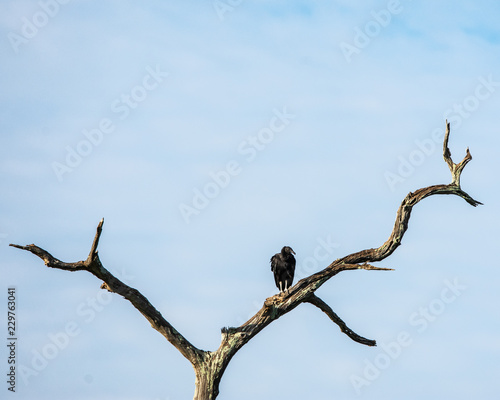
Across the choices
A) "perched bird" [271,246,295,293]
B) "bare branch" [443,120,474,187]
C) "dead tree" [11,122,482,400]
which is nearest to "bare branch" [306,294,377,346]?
"dead tree" [11,122,482,400]

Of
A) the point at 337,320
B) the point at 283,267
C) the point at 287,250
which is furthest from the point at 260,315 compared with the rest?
the point at 287,250

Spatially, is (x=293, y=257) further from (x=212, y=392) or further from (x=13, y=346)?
(x=13, y=346)

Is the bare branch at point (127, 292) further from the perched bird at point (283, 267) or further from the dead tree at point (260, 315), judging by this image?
the perched bird at point (283, 267)

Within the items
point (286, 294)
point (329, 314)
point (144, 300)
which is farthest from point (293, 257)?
point (144, 300)

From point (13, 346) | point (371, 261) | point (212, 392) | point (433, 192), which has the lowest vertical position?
point (13, 346)

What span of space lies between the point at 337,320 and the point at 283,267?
2.47 metres

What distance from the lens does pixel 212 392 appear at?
12047 mm

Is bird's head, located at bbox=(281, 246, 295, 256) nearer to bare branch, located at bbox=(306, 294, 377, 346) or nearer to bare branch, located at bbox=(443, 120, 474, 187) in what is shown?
bare branch, located at bbox=(306, 294, 377, 346)

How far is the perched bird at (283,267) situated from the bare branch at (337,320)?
241 centimetres

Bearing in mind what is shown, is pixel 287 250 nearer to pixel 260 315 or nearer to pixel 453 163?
pixel 260 315

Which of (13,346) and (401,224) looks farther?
(13,346)

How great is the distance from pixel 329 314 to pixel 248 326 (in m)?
1.74

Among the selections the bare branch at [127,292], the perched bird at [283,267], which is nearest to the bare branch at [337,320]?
the bare branch at [127,292]

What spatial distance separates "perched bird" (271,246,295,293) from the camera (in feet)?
51.1
